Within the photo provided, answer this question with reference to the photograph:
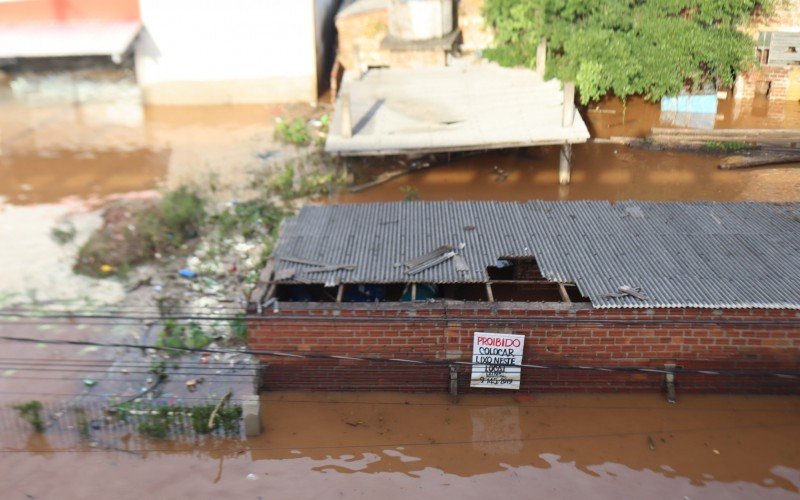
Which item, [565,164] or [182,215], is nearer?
[182,215]

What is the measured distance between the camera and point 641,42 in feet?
55.7

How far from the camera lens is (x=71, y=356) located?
10.6 meters

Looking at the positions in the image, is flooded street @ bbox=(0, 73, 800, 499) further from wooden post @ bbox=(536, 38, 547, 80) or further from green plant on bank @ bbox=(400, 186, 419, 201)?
wooden post @ bbox=(536, 38, 547, 80)

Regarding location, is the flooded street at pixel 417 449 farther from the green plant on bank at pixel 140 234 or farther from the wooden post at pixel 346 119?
the wooden post at pixel 346 119

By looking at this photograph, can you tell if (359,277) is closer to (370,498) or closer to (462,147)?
(370,498)

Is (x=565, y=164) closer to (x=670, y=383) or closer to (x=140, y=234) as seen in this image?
(x=670, y=383)

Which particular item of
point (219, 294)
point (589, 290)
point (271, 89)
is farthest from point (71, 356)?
point (271, 89)

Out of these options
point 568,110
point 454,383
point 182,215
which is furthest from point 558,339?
point 182,215

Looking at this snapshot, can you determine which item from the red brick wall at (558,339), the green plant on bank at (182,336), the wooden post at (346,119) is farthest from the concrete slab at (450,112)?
the red brick wall at (558,339)

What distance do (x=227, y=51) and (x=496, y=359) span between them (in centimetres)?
1441

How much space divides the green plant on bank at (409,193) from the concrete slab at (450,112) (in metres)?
Answer: 1.13

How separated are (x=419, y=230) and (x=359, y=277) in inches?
61.7

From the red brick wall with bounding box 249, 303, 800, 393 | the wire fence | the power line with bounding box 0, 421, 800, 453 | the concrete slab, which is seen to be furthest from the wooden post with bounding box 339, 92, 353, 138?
the power line with bounding box 0, 421, 800, 453

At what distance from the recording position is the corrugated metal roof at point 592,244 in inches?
340
